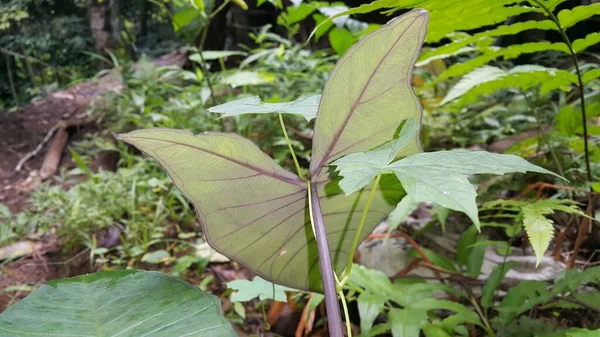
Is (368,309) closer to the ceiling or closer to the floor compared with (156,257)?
closer to the ceiling

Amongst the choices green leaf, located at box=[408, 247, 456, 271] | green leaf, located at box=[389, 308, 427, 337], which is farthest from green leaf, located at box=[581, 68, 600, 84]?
green leaf, located at box=[389, 308, 427, 337]

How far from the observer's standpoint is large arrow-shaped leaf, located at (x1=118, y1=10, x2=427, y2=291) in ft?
1.51

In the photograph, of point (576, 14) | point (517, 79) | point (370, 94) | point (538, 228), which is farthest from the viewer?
point (517, 79)

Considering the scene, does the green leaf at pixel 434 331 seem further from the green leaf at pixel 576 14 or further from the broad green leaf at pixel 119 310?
the green leaf at pixel 576 14

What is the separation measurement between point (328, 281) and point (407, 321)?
1.39 feet

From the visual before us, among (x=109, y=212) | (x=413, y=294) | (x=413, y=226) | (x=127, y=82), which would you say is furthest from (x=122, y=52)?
(x=413, y=294)

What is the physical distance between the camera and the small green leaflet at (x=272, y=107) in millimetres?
Answer: 519

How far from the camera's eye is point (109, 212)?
1.88m

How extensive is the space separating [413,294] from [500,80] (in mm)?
575

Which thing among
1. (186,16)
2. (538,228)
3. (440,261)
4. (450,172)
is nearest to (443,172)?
(450,172)

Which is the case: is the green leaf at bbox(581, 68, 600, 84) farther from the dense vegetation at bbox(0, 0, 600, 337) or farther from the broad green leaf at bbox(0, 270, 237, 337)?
the broad green leaf at bbox(0, 270, 237, 337)

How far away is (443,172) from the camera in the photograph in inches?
14.0

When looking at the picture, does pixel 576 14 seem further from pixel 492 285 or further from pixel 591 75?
pixel 492 285

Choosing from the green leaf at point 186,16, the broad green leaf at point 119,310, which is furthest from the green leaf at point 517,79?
the green leaf at point 186,16
